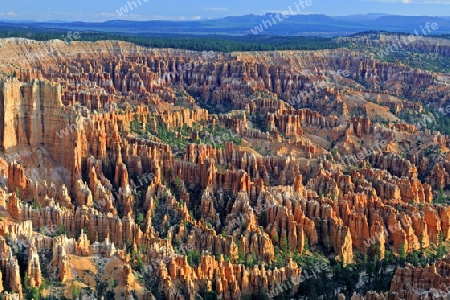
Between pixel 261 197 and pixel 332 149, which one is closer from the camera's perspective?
pixel 261 197

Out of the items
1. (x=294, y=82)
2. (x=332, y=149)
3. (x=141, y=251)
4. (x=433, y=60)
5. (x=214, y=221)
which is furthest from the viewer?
(x=433, y=60)

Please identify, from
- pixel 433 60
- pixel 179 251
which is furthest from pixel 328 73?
pixel 179 251

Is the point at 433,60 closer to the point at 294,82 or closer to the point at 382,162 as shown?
the point at 294,82

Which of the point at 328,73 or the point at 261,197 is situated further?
the point at 328,73

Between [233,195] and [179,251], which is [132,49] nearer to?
[233,195]

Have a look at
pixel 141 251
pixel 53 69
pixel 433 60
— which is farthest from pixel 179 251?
pixel 433 60

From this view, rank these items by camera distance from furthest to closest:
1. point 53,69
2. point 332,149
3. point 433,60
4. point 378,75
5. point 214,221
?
point 433,60 < point 378,75 < point 53,69 < point 332,149 < point 214,221
